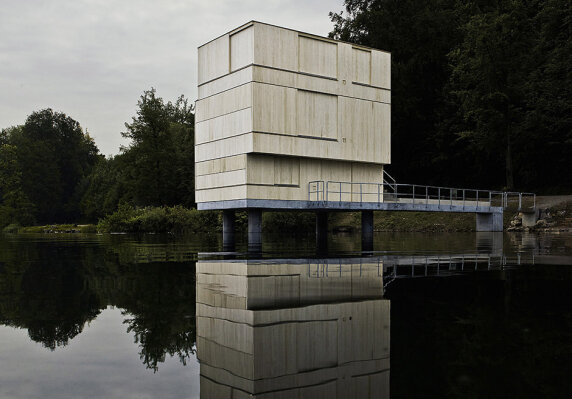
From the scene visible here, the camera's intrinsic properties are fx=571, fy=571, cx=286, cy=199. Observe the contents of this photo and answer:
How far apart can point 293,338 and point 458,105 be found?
4944cm


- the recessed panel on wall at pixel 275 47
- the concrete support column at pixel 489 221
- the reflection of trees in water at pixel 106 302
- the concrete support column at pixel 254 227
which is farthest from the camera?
the concrete support column at pixel 489 221

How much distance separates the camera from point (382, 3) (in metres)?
55.6

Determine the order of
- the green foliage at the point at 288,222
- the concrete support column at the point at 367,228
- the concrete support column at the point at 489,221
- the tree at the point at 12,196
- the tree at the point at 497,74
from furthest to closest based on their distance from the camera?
the tree at the point at 12,196
the tree at the point at 497,74
the green foliage at the point at 288,222
the concrete support column at the point at 489,221
the concrete support column at the point at 367,228

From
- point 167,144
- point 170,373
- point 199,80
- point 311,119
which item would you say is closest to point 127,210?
point 167,144

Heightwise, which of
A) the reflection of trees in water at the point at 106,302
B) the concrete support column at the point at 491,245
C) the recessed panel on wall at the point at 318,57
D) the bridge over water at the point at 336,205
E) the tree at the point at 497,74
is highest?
the tree at the point at 497,74

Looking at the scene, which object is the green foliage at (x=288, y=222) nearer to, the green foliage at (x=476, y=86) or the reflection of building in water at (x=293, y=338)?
the green foliage at (x=476, y=86)

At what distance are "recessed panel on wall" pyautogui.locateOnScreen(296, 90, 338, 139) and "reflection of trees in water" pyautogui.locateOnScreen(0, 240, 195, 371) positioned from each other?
12.2 metres

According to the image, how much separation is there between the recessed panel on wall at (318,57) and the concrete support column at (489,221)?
1658cm

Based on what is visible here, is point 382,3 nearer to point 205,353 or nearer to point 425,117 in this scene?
point 425,117

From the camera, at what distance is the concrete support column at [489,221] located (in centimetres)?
3650

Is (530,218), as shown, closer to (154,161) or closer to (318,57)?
(318,57)

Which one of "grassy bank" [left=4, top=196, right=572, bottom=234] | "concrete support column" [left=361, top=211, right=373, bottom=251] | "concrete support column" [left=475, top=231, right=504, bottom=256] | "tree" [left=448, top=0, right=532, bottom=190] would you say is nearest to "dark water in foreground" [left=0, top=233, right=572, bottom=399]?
"concrete support column" [left=475, top=231, right=504, bottom=256]

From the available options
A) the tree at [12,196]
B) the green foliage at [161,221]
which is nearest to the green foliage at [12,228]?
the tree at [12,196]

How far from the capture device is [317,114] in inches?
1008
